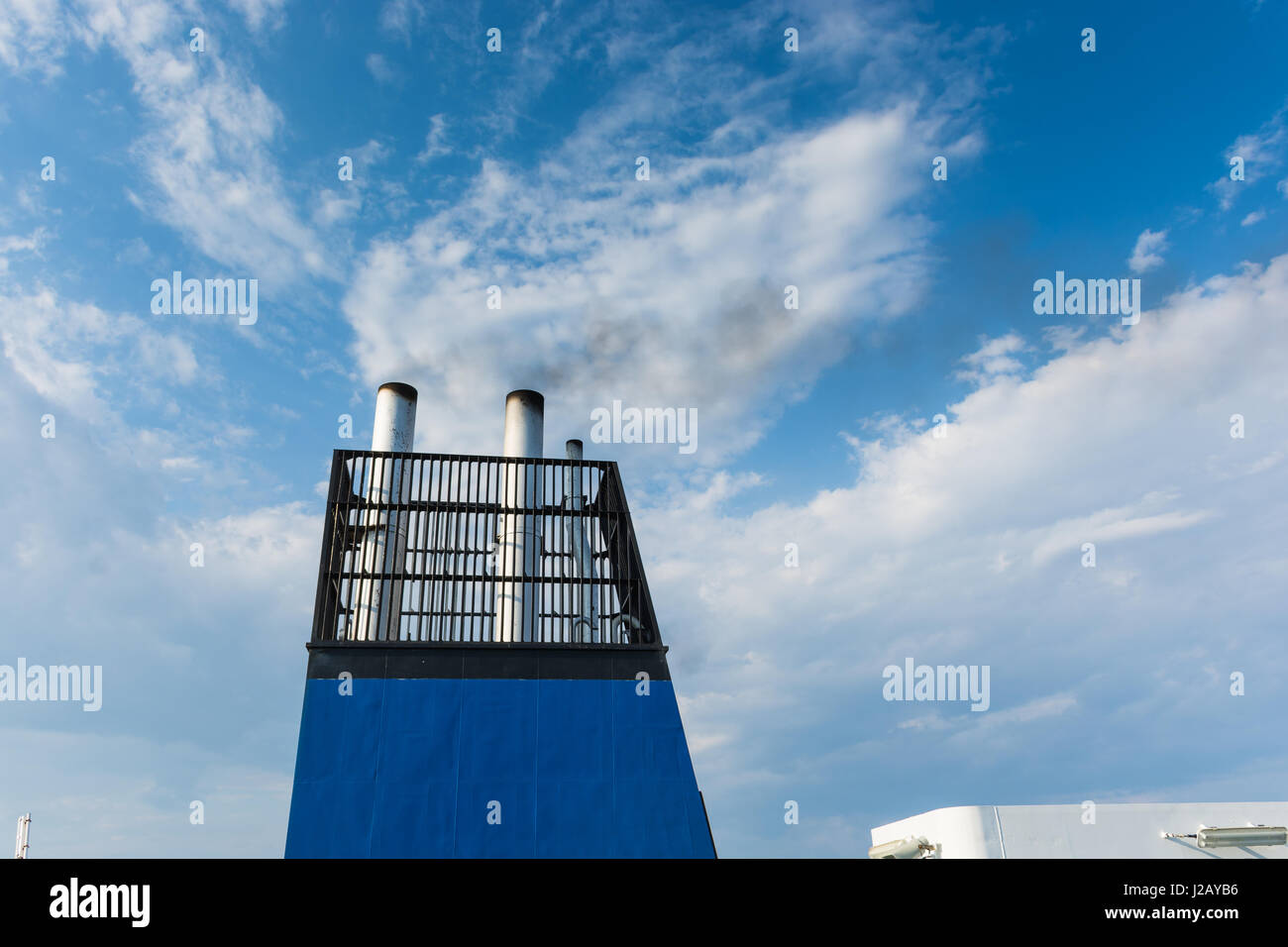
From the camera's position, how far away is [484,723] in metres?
14.6

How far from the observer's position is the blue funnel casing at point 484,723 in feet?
44.5

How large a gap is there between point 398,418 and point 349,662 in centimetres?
836

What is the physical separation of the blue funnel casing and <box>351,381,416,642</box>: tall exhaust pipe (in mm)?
216

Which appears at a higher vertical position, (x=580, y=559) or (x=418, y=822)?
(x=580, y=559)

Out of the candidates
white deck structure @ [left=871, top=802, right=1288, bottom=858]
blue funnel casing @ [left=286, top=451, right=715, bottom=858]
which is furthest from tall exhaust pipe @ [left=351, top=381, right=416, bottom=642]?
white deck structure @ [left=871, top=802, right=1288, bottom=858]

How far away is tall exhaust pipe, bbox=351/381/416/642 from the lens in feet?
53.7

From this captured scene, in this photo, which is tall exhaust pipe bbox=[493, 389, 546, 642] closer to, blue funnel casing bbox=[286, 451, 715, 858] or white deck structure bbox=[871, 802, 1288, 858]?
blue funnel casing bbox=[286, 451, 715, 858]
